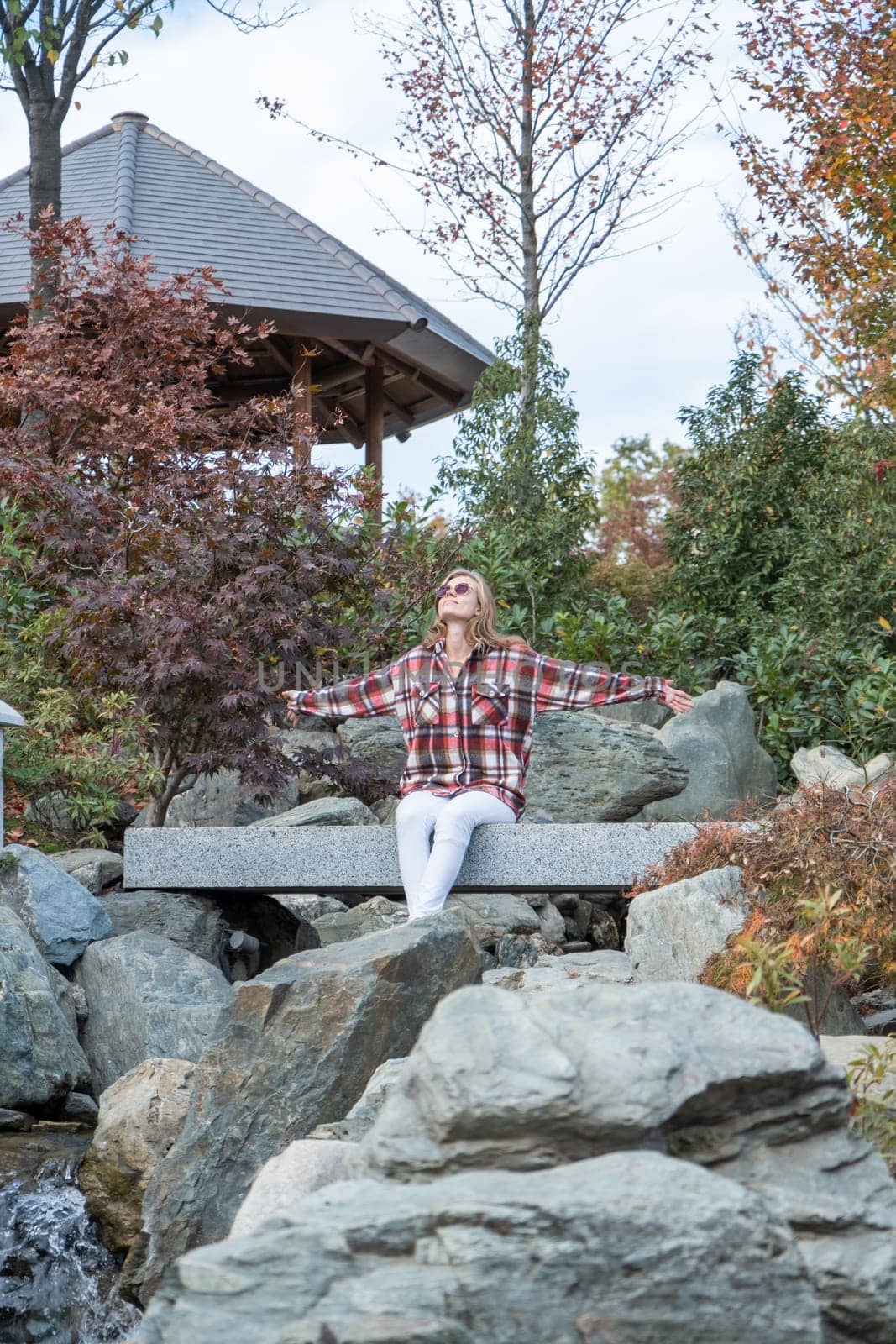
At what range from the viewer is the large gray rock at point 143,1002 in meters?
4.74

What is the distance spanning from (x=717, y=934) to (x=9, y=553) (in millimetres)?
4662

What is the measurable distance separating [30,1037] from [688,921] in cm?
213

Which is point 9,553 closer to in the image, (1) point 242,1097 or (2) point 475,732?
(2) point 475,732

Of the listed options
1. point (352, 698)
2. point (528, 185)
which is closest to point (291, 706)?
point (352, 698)

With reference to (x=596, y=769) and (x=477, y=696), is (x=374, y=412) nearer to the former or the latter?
(x=596, y=769)

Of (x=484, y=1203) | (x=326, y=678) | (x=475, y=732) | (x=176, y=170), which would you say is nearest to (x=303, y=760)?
(x=326, y=678)

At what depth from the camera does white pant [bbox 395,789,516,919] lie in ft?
16.2

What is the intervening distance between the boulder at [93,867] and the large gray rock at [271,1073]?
2297mm

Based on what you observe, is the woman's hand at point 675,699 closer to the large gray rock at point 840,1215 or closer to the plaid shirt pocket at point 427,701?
the plaid shirt pocket at point 427,701

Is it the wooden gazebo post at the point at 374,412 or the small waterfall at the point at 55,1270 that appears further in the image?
the wooden gazebo post at the point at 374,412

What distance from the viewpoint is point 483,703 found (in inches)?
210

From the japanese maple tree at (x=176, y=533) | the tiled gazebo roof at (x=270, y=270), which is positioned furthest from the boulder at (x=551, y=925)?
the tiled gazebo roof at (x=270, y=270)

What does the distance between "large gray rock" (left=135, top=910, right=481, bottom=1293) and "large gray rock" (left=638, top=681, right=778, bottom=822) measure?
3.65 metres

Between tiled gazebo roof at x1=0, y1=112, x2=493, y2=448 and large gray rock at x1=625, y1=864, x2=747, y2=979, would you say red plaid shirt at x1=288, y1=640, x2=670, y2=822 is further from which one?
tiled gazebo roof at x1=0, y1=112, x2=493, y2=448
